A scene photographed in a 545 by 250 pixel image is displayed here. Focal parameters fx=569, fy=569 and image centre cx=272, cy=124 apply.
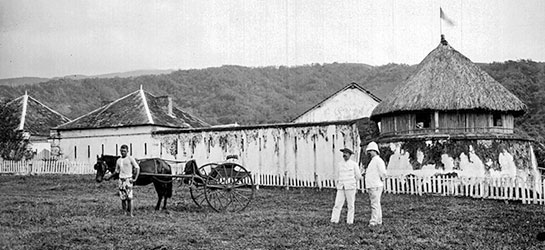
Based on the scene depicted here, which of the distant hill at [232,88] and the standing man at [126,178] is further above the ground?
the distant hill at [232,88]

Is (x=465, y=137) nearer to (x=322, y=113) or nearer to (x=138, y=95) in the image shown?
(x=322, y=113)

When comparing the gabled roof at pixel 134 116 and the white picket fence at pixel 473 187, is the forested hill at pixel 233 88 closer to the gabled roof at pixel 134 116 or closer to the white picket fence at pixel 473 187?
the gabled roof at pixel 134 116

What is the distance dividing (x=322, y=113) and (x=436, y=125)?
14740 millimetres

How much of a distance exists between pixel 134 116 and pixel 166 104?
3495mm

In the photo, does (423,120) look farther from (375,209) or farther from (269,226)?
(269,226)

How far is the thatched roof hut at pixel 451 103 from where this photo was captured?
23.7 m

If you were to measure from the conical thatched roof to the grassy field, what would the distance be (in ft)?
18.6

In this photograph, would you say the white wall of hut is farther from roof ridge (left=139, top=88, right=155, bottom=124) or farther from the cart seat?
the cart seat

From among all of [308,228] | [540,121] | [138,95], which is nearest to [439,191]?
[308,228]

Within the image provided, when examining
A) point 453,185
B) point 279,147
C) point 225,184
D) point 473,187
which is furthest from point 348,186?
point 279,147

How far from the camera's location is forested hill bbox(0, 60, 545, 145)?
8444 centimetres

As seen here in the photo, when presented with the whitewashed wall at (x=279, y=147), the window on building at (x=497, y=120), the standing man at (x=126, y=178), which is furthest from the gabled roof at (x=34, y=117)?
the window on building at (x=497, y=120)

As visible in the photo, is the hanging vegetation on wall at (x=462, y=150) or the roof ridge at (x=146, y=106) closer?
the hanging vegetation on wall at (x=462, y=150)

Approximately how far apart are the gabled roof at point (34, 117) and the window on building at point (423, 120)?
2885 centimetres
